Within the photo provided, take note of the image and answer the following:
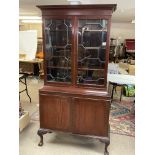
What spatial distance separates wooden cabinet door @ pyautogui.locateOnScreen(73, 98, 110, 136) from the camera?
2.65 m

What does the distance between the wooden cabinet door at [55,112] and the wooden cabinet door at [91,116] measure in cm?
12

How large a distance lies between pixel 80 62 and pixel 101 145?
1.26 metres

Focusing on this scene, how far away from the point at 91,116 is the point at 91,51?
0.86 meters

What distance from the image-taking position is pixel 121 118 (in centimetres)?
399

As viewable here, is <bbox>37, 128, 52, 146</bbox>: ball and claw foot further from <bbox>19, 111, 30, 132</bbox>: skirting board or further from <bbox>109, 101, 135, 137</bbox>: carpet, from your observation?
<bbox>109, 101, 135, 137</bbox>: carpet

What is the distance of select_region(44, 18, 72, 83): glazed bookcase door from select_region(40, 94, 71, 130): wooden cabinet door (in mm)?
259

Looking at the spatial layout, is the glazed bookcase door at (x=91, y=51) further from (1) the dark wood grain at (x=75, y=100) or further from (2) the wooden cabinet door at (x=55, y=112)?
(2) the wooden cabinet door at (x=55, y=112)

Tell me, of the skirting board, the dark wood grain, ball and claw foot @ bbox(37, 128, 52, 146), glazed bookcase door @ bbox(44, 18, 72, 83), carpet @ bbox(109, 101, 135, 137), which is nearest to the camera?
the dark wood grain

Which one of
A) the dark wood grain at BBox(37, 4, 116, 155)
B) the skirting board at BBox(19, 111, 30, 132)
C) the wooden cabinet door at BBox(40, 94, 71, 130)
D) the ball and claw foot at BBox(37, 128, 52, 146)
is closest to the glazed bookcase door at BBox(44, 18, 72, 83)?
the dark wood grain at BBox(37, 4, 116, 155)

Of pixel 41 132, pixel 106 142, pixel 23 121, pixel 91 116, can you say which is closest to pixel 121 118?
pixel 106 142

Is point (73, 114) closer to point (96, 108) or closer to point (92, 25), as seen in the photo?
point (96, 108)

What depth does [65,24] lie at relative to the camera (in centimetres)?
271

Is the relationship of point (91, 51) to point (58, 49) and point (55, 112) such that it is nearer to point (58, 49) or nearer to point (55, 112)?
point (58, 49)
